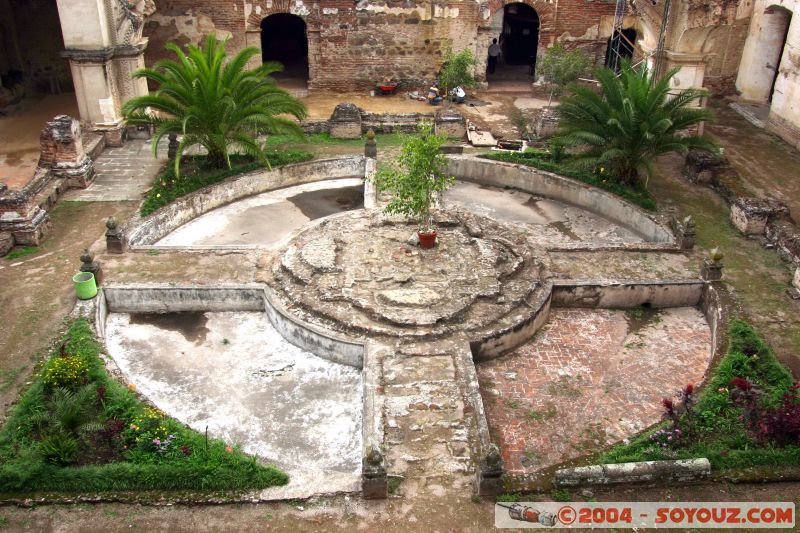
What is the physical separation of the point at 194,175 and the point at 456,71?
325 inches

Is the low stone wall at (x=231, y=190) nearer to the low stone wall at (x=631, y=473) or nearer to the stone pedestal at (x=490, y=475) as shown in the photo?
the stone pedestal at (x=490, y=475)

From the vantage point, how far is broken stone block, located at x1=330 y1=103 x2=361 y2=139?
18469mm

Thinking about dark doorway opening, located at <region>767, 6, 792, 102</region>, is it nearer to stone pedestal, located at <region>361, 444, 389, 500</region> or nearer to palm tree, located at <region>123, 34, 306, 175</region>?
palm tree, located at <region>123, 34, 306, 175</region>

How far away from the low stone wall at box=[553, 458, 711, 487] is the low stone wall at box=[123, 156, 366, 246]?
29.0ft

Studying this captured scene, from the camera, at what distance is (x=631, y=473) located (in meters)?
8.16

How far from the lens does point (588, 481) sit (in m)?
8.16

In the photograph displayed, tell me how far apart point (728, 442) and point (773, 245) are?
5.87m

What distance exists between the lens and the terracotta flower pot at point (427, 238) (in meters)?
12.9

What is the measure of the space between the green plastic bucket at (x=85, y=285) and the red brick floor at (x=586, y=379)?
610 centimetres

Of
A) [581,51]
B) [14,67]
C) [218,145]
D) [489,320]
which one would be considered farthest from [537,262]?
[14,67]

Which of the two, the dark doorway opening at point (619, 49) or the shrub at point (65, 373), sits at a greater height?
the dark doorway opening at point (619, 49)

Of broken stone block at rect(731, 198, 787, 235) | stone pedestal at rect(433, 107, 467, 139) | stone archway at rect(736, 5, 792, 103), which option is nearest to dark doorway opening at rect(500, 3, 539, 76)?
stone archway at rect(736, 5, 792, 103)

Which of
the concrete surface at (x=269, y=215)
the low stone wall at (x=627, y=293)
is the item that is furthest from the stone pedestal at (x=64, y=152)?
the low stone wall at (x=627, y=293)

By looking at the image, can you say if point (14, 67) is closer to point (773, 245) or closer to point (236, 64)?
point (236, 64)
